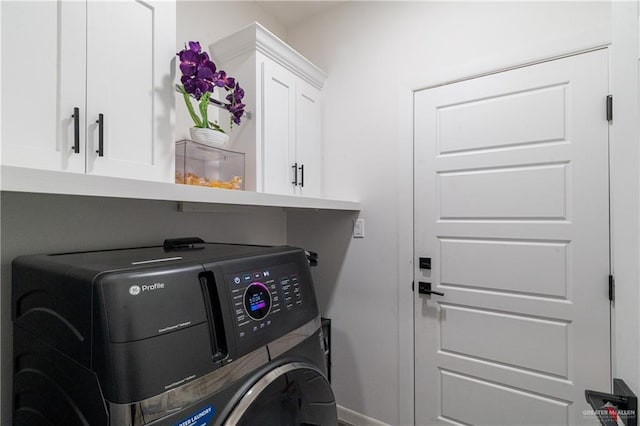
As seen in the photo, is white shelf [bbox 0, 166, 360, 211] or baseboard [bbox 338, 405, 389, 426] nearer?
white shelf [bbox 0, 166, 360, 211]

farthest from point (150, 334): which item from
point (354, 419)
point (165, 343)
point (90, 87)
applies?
point (354, 419)

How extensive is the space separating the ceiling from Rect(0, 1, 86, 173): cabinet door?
1.46 meters

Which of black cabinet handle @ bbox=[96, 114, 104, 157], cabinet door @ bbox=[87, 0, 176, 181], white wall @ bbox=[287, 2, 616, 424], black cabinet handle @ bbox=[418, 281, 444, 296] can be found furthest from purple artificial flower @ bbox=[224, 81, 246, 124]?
black cabinet handle @ bbox=[418, 281, 444, 296]

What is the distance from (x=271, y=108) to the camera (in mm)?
1670

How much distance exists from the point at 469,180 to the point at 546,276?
580 mm

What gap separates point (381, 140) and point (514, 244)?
0.93 metres

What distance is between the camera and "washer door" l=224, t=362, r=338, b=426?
0.73 metres

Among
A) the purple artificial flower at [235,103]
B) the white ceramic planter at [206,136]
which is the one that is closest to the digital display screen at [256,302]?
the white ceramic planter at [206,136]

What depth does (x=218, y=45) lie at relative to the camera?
5.54 feet

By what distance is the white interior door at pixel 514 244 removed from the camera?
138cm

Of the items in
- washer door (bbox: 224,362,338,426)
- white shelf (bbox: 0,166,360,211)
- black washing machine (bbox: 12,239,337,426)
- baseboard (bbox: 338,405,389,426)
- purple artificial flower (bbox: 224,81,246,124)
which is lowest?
baseboard (bbox: 338,405,389,426)

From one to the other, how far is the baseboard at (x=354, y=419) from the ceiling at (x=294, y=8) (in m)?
2.70

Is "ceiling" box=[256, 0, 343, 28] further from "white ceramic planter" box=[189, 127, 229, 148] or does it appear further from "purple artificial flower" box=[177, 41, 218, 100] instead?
"white ceramic planter" box=[189, 127, 229, 148]

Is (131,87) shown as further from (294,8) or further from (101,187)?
(294,8)
